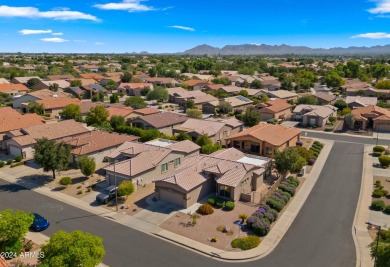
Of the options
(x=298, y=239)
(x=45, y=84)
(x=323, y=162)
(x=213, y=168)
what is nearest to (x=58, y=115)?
(x=45, y=84)

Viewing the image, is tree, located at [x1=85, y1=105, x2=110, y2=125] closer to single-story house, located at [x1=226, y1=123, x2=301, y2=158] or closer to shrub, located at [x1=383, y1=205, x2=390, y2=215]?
single-story house, located at [x1=226, y1=123, x2=301, y2=158]

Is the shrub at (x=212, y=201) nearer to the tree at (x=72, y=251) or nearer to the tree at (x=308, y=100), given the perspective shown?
the tree at (x=72, y=251)

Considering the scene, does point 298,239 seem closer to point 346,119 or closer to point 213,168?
point 213,168

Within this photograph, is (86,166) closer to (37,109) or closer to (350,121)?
(37,109)

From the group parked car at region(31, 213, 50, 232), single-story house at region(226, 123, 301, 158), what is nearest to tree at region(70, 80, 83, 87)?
single-story house at region(226, 123, 301, 158)

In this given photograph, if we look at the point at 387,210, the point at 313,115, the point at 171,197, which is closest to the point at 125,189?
the point at 171,197

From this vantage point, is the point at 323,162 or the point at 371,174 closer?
the point at 371,174
